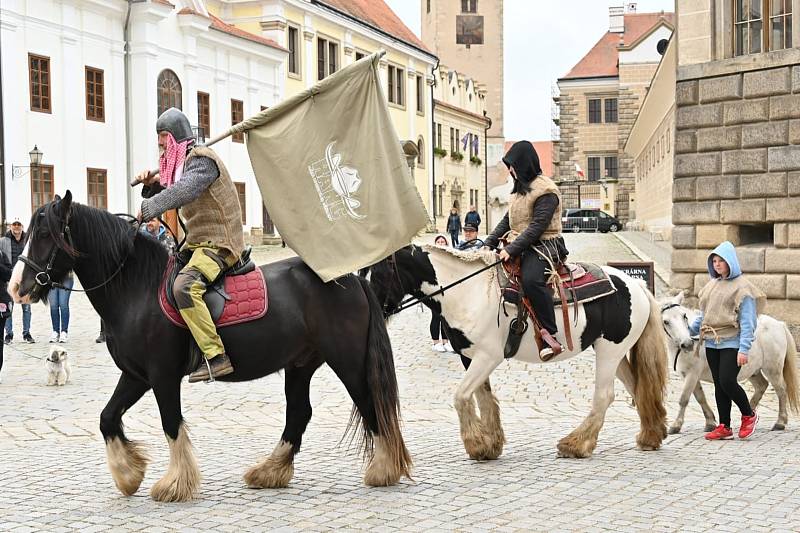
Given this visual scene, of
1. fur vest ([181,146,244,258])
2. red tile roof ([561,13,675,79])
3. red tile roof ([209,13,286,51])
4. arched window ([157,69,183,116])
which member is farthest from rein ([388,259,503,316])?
red tile roof ([561,13,675,79])

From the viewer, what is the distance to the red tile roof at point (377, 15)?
5884cm

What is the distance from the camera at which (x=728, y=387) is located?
955 centimetres

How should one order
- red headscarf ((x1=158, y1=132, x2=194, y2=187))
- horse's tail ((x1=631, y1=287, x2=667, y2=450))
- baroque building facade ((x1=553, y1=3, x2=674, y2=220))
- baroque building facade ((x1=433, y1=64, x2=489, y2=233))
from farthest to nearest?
1. baroque building facade ((x1=553, y1=3, x2=674, y2=220))
2. baroque building facade ((x1=433, y1=64, x2=489, y2=233))
3. horse's tail ((x1=631, y1=287, x2=667, y2=450))
4. red headscarf ((x1=158, y1=132, x2=194, y2=187))

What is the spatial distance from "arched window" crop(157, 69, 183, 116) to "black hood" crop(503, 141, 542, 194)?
3258 cm

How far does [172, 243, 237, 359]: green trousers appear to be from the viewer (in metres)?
7.02

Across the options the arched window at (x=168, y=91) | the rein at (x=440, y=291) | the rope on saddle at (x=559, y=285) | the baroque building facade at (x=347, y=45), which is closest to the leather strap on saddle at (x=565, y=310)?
the rope on saddle at (x=559, y=285)

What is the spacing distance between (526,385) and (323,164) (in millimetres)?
6446

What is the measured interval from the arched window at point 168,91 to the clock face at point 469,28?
214 feet

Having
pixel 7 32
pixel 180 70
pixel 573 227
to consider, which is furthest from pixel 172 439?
pixel 573 227

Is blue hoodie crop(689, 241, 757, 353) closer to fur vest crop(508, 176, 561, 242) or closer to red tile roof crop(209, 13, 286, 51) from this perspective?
fur vest crop(508, 176, 561, 242)

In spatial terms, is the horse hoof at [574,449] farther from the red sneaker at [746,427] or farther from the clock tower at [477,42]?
the clock tower at [477,42]

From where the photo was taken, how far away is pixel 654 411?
8.96 metres

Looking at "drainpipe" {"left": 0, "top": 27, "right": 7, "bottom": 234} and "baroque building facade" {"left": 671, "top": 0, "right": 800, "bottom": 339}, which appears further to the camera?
"drainpipe" {"left": 0, "top": 27, "right": 7, "bottom": 234}

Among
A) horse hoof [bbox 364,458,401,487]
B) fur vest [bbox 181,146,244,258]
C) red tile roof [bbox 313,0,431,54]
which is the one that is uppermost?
red tile roof [bbox 313,0,431,54]
